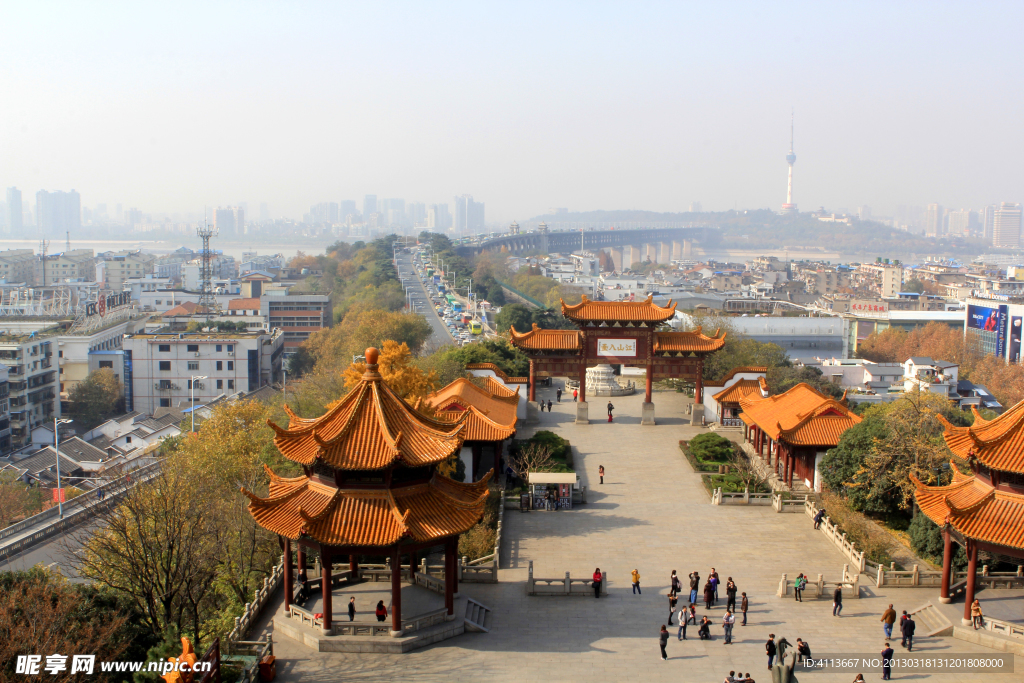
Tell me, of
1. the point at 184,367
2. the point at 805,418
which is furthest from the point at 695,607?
the point at 184,367

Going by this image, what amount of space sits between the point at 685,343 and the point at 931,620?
22.3 meters

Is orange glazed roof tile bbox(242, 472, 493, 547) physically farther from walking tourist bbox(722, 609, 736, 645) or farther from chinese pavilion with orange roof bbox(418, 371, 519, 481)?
chinese pavilion with orange roof bbox(418, 371, 519, 481)

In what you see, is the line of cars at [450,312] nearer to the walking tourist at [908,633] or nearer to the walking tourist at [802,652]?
the walking tourist at [908,633]

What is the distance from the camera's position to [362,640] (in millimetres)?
18766

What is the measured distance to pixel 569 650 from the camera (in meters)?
19.2

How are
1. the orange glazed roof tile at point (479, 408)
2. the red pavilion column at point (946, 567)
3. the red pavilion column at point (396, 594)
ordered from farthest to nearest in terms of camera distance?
the orange glazed roof tile at point (479, 408), the red pavilion column at point (946, 567), the red pavilion column at point (396, 594)

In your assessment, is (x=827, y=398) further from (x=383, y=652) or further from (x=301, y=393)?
(x=301, y=393)

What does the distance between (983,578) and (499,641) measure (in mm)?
12016

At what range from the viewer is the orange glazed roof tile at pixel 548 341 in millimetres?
41688

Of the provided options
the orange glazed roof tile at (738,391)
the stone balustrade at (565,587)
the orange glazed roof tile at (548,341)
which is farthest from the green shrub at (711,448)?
the stone balustrade at (565,587)

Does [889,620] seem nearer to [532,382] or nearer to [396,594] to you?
[396,594]

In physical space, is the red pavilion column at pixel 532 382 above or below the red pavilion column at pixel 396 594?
above

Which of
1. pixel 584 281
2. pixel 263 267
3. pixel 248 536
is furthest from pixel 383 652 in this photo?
pixel 263 267

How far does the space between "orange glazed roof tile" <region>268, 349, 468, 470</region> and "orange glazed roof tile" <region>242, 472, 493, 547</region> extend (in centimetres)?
78
